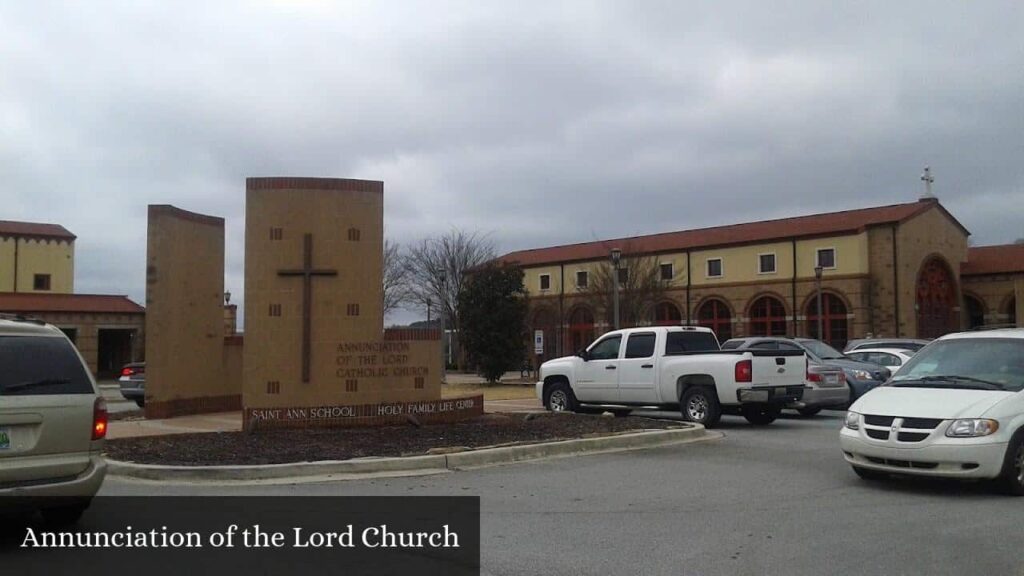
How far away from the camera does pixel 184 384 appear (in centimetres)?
1805

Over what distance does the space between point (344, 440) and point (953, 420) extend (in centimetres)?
809

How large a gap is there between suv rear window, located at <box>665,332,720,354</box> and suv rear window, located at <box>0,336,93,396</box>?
11490mm

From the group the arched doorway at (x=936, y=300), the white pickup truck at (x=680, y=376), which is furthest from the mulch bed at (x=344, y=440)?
the arched doorway at (x=936, y=300)

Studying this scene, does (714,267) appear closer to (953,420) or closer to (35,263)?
(35,263)

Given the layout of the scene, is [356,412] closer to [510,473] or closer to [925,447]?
[510,473]

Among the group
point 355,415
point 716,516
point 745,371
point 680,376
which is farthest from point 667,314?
point 716,516

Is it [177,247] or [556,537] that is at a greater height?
[177,247]

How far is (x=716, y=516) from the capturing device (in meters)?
8.22

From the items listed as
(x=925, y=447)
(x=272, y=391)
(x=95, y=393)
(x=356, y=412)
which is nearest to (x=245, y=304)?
(x=272, y=391)

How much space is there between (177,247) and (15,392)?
11.6 metres

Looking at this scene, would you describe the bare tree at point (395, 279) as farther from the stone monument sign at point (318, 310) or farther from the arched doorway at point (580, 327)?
the stone monument sign at point (318, 310)

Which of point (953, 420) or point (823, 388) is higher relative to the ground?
point (953, 420)

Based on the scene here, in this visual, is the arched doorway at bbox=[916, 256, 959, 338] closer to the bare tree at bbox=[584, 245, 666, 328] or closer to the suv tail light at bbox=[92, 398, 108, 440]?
the bare tree at bbox=[584, 245, 666, 328]

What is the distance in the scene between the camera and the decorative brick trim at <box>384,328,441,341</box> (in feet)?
51.5
